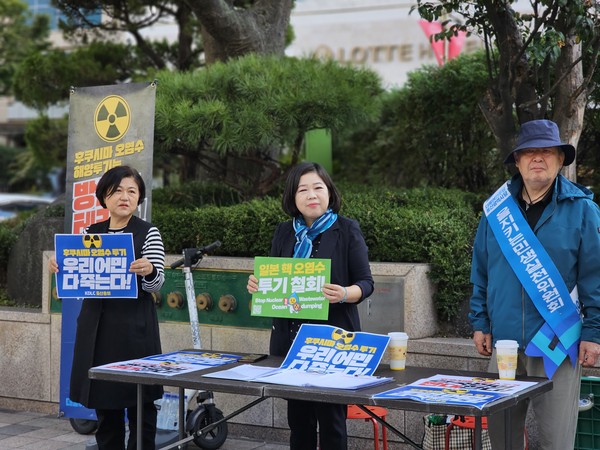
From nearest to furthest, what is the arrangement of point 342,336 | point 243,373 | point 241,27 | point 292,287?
point 243,373, point 342,336, point 292,287, point 241,27

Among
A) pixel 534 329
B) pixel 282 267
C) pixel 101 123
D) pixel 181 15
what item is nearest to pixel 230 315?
pixel 101 123

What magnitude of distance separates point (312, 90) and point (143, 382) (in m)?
3.65

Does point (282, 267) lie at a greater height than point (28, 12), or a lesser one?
lesser

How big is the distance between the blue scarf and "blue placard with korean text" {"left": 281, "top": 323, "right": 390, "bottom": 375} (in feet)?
1.39

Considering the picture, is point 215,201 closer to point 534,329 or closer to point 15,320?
point 15,320

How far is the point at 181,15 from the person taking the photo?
11.6 m

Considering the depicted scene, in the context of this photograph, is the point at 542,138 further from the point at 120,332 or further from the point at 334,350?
the point at 120,332

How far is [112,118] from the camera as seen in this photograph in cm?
661

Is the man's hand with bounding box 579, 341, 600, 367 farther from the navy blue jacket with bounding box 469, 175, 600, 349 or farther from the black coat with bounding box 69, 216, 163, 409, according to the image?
the black coat with bounding box 69, 216, 163, 409

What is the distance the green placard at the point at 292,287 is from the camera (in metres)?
4.52

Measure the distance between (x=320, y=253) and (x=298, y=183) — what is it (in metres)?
0.37

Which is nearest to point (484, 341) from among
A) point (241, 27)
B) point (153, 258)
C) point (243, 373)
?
point (243, 373)

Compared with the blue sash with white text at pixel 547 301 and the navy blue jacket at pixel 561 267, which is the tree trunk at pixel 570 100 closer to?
the navy blue jacket at pixel 561 267

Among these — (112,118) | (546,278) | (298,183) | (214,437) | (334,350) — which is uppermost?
(112,118)
